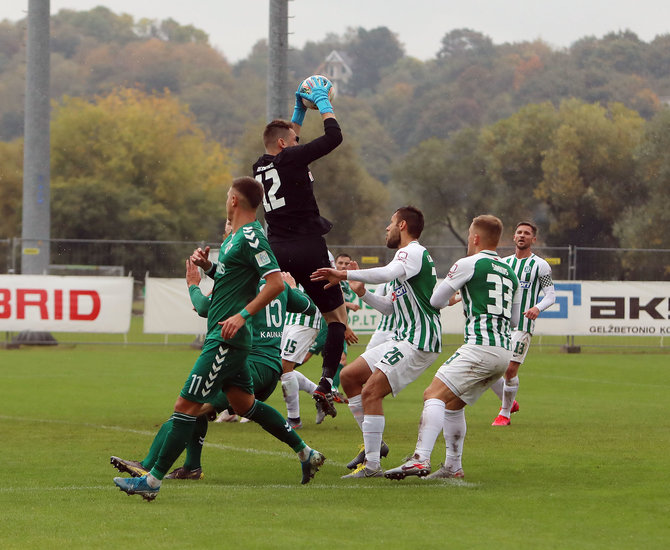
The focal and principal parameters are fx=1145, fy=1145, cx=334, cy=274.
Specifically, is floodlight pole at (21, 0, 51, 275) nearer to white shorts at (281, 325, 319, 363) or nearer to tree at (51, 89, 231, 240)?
white shorts at (281, 325, 319, 363)

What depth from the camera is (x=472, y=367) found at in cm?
852

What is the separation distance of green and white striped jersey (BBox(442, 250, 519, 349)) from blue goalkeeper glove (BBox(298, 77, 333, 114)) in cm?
179

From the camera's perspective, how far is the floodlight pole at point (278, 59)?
20.8 metres

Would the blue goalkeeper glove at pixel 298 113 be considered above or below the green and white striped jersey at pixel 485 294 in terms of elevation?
above

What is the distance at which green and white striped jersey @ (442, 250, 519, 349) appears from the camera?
333 inches

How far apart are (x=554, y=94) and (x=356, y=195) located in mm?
75272

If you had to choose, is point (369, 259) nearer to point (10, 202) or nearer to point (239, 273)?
point (239, 273)

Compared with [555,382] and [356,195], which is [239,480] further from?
[356,195]

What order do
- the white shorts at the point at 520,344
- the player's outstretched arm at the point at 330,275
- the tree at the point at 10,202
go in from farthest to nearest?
the tree at the point at 10,202 < the white shorts at the point at 520,344 < the player's outstretched arm at the point at 330,275

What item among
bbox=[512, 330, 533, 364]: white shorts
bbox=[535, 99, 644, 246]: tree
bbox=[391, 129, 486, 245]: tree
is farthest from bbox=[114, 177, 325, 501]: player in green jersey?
bbox=[391, 129, 486, 245]: tree

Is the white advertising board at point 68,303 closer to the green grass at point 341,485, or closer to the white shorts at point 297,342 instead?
the green grass at point 341,485

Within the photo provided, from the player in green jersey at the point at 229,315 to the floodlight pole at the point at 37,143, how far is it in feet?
65.4

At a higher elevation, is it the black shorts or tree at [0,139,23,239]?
tree at [0,139,23,239]

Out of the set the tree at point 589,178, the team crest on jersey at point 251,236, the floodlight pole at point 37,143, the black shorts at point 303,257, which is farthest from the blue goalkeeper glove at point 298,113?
the tree at point 589,178
